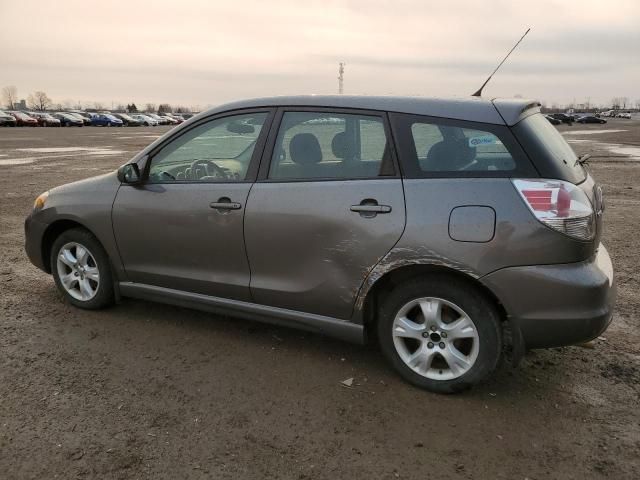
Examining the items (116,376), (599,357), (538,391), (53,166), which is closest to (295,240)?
(116,376)

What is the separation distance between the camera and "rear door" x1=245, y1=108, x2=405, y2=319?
3.36 m

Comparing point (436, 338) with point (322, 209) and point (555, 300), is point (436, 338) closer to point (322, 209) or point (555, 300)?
point (555, 300)

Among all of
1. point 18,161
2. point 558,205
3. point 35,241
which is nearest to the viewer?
point 558,205

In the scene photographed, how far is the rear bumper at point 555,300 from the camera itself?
3004 millimetres

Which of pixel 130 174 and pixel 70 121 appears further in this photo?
pixel 70 121

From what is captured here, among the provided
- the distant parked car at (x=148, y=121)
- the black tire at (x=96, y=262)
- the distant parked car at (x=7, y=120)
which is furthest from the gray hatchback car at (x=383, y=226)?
the distant parked car at (x=148, y=121)

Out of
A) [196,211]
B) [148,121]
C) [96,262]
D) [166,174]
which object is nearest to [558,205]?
[196,211]

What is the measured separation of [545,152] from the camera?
314 cm

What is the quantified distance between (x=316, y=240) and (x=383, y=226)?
456 millimetres

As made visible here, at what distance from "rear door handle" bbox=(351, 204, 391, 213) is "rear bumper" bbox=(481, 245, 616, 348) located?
2.25 ft

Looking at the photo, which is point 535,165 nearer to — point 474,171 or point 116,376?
point 474,171

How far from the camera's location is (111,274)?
14.8 feet

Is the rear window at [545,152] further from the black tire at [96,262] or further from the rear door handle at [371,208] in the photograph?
the black tire at [96,262]

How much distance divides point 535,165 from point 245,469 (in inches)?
85.8
